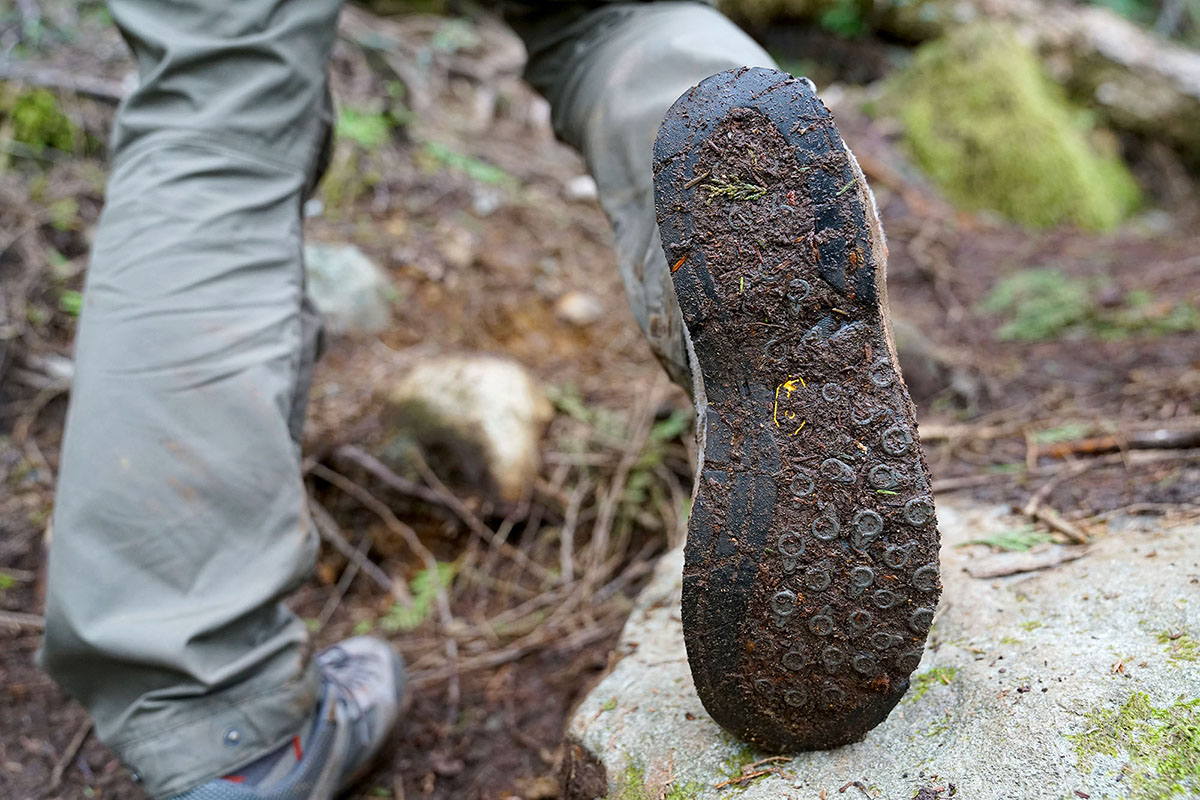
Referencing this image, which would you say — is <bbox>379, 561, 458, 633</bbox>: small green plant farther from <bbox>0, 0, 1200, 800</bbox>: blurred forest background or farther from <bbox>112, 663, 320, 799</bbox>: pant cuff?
Answer: <bbox>112, 663, 320, 799</bbox>: pant cuff

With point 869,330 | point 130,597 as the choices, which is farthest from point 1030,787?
point 130,597

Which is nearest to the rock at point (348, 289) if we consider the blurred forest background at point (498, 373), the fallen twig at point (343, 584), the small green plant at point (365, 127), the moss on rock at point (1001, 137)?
the blurred forest background at point (498, 373)

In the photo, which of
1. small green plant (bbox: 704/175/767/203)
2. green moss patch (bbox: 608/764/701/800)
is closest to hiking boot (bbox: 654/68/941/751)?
small green plant (bbox: 704/175/767/203)

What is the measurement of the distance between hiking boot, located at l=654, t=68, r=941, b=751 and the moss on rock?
195 inches

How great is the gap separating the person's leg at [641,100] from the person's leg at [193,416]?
55 cm

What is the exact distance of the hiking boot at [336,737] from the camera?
4.79ft

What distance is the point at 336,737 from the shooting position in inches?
64.7

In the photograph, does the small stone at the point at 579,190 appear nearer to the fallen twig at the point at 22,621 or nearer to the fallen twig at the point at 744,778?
the fallen twig at the point at 22,621

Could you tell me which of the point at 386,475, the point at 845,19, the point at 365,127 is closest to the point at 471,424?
the point at 386,475

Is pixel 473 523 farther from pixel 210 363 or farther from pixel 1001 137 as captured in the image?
pixel 1001 137

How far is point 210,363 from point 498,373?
48.1 inches

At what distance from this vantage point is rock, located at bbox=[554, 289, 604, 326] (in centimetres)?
342

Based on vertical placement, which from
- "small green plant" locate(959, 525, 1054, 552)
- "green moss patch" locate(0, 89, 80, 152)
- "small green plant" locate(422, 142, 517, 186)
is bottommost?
"small green plant" locate(422, 142, 517, 186)

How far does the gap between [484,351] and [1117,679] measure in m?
2.46
